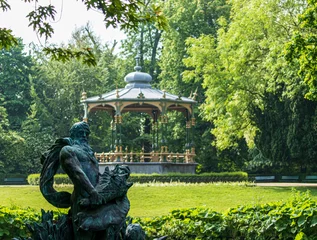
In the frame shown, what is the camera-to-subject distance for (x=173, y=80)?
155 feet

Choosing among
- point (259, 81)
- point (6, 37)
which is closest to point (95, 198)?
point (6, 37)

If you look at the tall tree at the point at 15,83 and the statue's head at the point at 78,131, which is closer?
the statue's head at the point at 78,131

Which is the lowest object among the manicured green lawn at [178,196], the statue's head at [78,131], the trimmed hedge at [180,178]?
the manicured green lawn at [178,196]

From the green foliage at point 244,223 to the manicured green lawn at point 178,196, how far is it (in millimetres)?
7185

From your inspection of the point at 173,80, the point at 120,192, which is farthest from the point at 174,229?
the point at 173,80

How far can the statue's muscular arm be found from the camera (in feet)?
24.9

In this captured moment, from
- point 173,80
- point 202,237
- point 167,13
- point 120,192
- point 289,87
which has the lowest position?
point 202,237

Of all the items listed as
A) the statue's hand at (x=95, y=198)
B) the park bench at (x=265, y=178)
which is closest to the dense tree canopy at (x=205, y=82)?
the park bench at (x=265, y=178)

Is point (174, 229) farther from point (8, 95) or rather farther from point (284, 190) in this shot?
point (8, 95)

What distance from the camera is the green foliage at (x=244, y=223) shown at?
1102cm

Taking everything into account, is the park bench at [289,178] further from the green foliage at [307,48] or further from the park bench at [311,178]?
the green foliage at [307,48]

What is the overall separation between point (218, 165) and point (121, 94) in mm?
12319

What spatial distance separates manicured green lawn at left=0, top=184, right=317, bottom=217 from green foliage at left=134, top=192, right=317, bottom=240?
7185mm

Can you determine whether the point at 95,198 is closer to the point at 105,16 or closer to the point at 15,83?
the point at 105,16
